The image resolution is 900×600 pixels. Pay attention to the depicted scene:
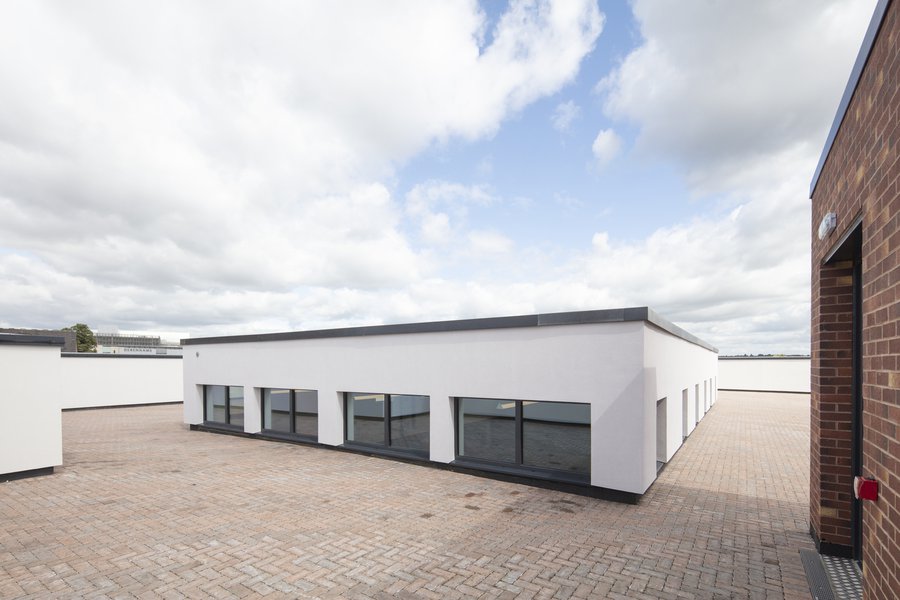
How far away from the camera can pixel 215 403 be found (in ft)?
55.4

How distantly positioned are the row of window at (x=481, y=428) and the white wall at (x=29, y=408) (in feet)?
18.8

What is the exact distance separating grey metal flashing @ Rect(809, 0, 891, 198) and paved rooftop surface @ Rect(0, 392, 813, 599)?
5.22 m

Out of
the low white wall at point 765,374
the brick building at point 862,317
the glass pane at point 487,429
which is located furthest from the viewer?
the low white wall at point 765,374

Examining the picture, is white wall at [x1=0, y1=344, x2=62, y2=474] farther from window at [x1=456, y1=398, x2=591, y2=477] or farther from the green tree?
the green tree

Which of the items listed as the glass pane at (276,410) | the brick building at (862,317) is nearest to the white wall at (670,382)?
the brick building at (862,317)

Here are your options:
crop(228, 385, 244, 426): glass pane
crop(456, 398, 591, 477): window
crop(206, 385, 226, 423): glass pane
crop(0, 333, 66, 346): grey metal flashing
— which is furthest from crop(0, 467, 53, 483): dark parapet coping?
crop(456, 398, 591, 477): window

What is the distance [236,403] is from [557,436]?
475 inches

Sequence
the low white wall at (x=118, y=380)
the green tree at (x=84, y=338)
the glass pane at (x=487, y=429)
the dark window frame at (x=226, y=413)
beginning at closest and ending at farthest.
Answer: the glass pane at (x=487, y=429)
the dark window frame at (x=226, y=413)
the low white wall at (x=118, y=380)
the green tree at (x=84, y=338)

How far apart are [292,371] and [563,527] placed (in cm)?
982

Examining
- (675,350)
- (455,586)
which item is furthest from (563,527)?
(675,350)

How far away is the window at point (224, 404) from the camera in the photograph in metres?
16.1

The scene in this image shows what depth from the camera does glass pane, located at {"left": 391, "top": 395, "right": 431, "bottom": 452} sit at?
37.0 feet

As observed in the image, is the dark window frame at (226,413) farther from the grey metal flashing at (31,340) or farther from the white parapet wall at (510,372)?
the grey metal flashing at (31,340)

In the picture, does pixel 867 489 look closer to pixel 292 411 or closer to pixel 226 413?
pixel 292 411
